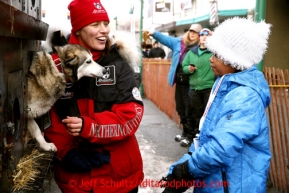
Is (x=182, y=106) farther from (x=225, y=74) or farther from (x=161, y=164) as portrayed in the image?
(x=225, y=74)

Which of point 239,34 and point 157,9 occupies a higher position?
point 157,9

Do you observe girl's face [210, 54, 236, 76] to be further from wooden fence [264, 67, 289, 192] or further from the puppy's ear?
wooden fence [264, 67, 289, 192]

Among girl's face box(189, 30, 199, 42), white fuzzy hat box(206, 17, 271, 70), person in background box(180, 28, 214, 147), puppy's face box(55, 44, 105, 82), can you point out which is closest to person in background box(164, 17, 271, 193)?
white fuzzy hat box(206, 17, 271, 70)

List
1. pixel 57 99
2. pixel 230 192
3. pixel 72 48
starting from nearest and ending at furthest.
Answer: pixel 230 192 < pixel 57 99 < pixel 72 48

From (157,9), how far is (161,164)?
49.4 feet

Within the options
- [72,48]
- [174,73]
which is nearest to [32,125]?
[72,48]

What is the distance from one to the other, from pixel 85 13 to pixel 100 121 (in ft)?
2.59

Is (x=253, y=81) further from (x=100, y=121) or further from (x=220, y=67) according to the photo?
(x=100, y=121)

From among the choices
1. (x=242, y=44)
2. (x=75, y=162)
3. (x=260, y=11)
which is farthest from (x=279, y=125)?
(x=75, y=162)

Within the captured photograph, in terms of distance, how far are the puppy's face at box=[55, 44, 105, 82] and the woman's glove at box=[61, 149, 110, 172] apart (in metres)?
0.67

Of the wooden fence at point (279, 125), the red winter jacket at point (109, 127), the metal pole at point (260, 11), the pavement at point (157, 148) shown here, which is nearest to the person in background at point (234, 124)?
the red winter jacket at point (109, 127)

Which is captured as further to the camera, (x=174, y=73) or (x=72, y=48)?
(x=174, y=73)

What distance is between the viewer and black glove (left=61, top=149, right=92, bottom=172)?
2291mm

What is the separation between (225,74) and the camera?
2488 mm
